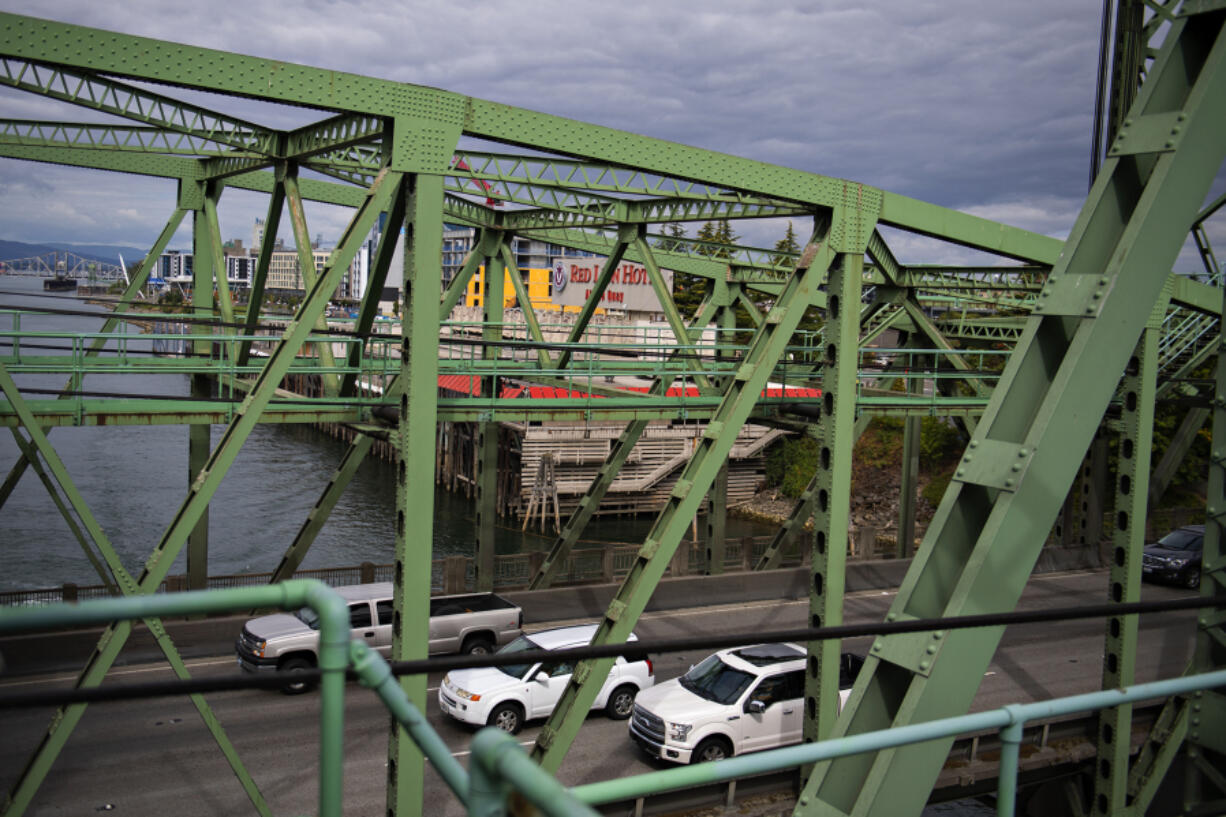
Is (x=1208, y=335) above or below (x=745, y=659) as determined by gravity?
above

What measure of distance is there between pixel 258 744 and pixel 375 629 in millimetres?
3573

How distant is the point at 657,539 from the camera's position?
11586mm

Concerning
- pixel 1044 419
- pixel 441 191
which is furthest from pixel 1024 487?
pixel 441 191

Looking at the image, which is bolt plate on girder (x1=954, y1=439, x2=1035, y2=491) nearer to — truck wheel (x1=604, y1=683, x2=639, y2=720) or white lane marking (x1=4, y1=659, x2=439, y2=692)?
truck wheel (x1=604, y1=683, x2=639, y2=720)

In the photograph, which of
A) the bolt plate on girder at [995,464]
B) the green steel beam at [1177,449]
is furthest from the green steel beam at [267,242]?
the green steel beam at [1177,449]

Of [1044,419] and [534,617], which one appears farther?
→ [534,617]

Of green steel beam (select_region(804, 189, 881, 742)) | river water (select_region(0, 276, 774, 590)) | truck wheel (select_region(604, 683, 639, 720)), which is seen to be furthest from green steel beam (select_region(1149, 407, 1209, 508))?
green steel beam (select_region(804, 189, 881, 742))

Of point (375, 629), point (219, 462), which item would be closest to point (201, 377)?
point (375, 629)

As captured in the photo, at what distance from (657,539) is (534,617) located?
413 inches

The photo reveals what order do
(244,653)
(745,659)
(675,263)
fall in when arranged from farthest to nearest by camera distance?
(675,263) → (244,653) → (745,659)

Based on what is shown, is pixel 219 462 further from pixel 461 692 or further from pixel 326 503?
pixel 461 692

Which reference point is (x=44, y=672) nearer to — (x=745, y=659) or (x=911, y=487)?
(x=745, y=659)

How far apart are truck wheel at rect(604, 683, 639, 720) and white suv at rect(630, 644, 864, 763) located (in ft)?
4.52

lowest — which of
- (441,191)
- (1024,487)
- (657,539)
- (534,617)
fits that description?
(534,617)
